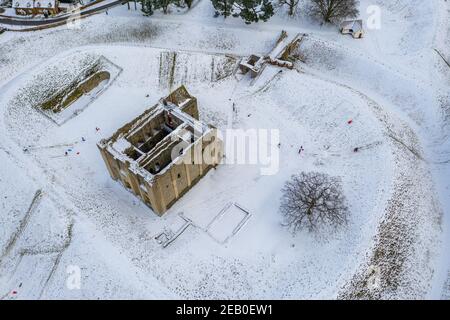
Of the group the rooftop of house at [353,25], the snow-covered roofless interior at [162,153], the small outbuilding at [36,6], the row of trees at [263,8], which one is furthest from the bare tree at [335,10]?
the small outbuilding at [36,6]

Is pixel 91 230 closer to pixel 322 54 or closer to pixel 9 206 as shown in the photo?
pixel 9 206

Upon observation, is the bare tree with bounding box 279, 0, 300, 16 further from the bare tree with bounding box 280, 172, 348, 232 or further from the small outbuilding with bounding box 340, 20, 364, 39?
the bare tree with bounding box 280, 172, 348, 232

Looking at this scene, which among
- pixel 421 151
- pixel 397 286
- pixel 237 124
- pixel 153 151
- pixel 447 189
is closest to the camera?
pixel 397 286

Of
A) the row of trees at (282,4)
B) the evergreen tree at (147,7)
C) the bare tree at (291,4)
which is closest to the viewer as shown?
the row of trees at (282,4)

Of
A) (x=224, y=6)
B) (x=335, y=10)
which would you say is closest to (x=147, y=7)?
(x=224, y=6)

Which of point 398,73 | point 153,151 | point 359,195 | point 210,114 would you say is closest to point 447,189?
point 359,195

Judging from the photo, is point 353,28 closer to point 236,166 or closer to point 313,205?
point 236,166

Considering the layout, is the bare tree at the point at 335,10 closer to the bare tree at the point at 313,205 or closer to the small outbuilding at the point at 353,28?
the small outbuilding at the point at 353,28
